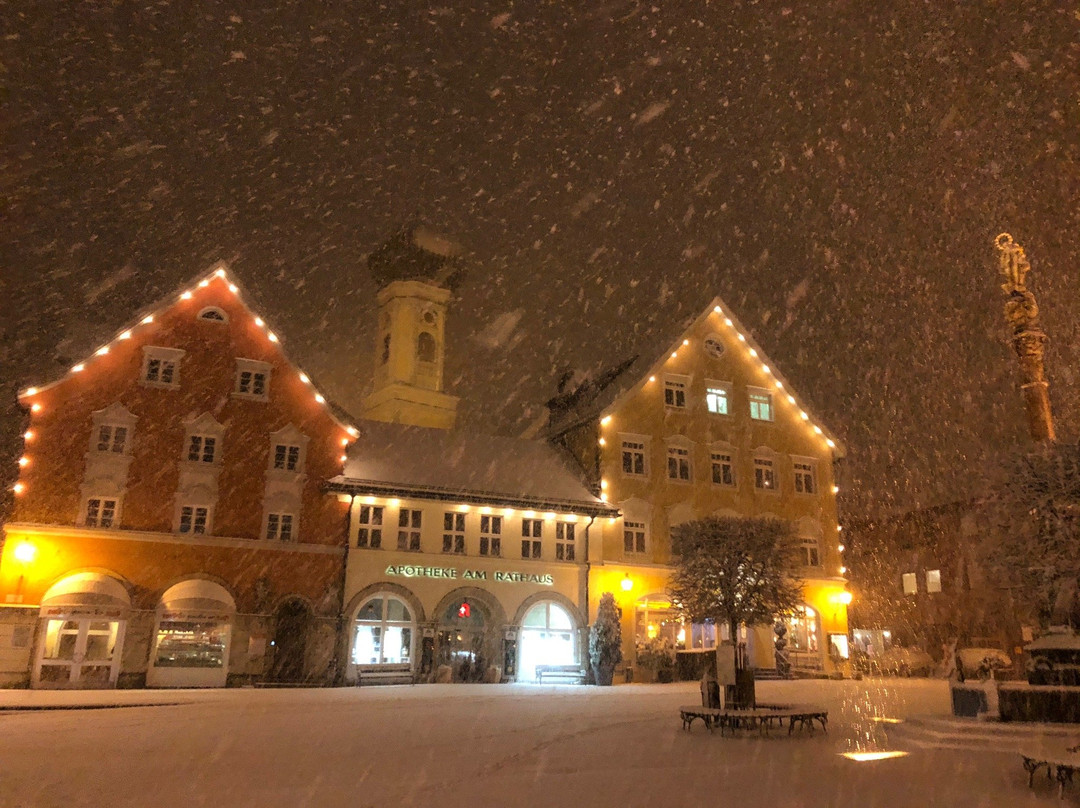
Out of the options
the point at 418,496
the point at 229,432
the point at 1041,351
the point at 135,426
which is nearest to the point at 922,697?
the point at 1041,351

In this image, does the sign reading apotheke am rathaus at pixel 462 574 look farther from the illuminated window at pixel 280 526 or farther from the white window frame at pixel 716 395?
the white window frame at pixel 716 395

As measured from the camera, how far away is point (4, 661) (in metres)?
26.4

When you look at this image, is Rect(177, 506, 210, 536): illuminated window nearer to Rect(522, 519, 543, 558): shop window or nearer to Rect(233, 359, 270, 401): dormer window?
Rect(233, 359, 270, 401): dormer window

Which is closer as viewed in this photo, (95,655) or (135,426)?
(95,655)

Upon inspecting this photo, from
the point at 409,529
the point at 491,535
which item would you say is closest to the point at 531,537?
the point at 491,535

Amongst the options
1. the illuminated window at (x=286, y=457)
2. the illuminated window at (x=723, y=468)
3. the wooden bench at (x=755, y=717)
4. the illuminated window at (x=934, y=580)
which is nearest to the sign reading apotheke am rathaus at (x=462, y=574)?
the illuminated window at (x=286, y=457)

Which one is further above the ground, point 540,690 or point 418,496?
point 418,496

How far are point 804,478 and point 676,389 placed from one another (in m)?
8.02

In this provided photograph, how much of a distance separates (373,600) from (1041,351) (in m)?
23.5

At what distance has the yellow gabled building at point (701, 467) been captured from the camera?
1427 inches

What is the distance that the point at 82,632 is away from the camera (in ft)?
90.3

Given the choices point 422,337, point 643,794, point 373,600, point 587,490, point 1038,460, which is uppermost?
point 422,337

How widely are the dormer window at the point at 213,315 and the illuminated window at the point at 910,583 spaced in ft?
139

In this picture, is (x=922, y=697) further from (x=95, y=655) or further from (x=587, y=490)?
(x=95, y=655)
